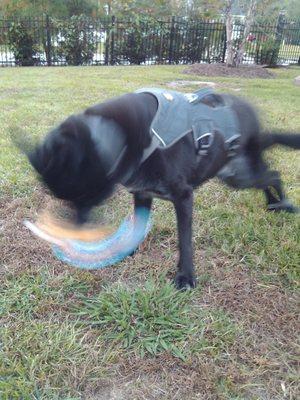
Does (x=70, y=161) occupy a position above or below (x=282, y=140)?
above

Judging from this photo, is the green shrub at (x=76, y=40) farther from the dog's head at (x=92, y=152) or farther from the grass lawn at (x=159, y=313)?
the dog's head at (x=92, y=152)

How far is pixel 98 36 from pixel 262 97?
7739mm

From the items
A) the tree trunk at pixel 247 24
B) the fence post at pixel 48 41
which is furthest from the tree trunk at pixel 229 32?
the fence post at pixel 48 41

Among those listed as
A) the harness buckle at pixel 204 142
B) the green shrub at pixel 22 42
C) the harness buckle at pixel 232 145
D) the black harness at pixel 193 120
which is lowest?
the green shrub at pixel 22 42

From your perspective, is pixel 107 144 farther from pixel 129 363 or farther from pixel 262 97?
pixel 262 97

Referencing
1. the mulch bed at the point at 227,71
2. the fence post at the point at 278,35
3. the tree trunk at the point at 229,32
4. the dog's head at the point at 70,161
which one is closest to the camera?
the dog's head at the point at 70,161

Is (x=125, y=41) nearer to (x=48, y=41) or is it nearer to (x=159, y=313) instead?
(x=48, y=41)

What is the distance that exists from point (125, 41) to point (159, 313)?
12.6m

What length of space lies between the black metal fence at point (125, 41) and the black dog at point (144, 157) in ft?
38.1

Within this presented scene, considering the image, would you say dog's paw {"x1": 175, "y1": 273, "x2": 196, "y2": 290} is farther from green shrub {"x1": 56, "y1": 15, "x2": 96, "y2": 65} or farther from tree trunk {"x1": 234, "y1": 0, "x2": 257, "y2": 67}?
green shrub {"x1": 56, "y1": 15, "x2": 96, "y2": 65}

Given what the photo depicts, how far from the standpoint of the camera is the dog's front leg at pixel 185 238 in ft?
7.00

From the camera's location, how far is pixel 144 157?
1.89 m

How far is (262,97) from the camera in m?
7.38

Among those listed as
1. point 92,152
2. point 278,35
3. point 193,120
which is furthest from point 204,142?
point 278,35
